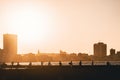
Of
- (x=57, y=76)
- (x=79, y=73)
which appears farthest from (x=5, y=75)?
(x=79, y=73)

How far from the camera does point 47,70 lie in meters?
51.4

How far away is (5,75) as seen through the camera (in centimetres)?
5312

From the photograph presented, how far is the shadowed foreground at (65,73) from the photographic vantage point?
49.2 m

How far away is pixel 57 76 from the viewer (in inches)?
1976

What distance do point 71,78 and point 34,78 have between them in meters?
6.05

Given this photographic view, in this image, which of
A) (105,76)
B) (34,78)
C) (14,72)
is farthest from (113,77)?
(14,72)

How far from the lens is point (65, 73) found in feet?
165

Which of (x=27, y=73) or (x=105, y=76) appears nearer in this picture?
(x=105, y=76)

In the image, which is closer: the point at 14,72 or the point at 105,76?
the point at 105,76

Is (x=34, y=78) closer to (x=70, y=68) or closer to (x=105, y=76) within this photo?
(x=70, y=68)

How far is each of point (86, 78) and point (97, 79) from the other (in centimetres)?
166

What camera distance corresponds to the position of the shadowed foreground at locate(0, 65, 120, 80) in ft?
161

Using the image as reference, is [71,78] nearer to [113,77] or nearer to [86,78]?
[86,78]

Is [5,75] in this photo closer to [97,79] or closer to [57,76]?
[57,76]
